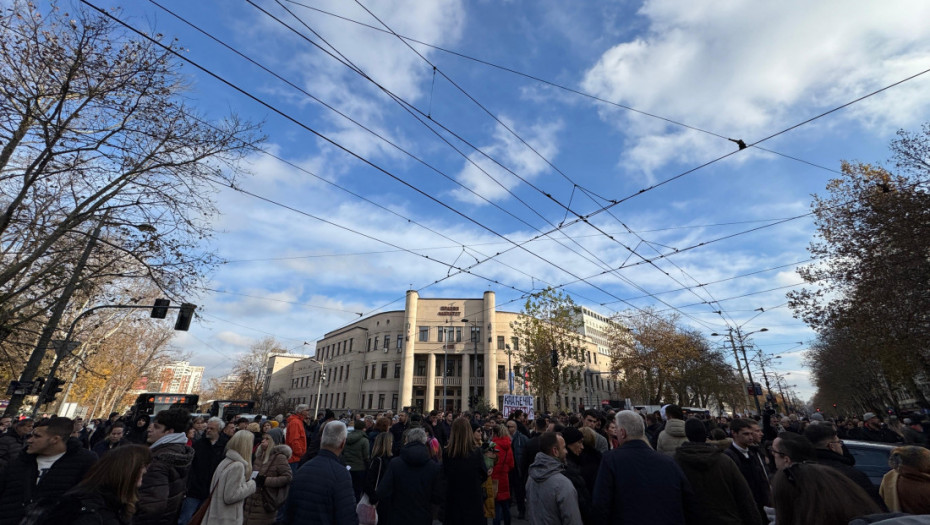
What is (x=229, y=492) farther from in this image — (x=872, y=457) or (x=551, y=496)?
(x=872, y=457)

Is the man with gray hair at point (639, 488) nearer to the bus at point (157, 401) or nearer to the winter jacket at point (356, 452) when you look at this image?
the winter jacket at point (356, 452)

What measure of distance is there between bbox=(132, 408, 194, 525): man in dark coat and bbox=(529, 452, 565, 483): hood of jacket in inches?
153

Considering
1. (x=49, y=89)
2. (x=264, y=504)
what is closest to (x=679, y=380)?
(x=264, y=504)

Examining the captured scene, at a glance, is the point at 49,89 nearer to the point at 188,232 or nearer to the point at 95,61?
the point at 95,61

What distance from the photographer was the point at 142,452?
2762 millimetres

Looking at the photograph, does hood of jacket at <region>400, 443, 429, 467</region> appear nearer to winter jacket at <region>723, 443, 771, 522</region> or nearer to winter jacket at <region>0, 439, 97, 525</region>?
winter jacket at <region>0, 439, 97, 525</region>

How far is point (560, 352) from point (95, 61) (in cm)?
3559

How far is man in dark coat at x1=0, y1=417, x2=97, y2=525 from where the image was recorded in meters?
3.67

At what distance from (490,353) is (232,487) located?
145 feet

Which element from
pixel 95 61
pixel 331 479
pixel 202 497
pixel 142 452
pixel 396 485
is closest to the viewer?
pixel 142 452

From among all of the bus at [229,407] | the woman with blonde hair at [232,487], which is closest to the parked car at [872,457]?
the woman with blonde hair at [232,487]

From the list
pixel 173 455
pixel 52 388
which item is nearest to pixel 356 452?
pixel 173 455

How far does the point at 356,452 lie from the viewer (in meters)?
7.79

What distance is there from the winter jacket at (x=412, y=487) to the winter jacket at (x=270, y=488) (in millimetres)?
1266
